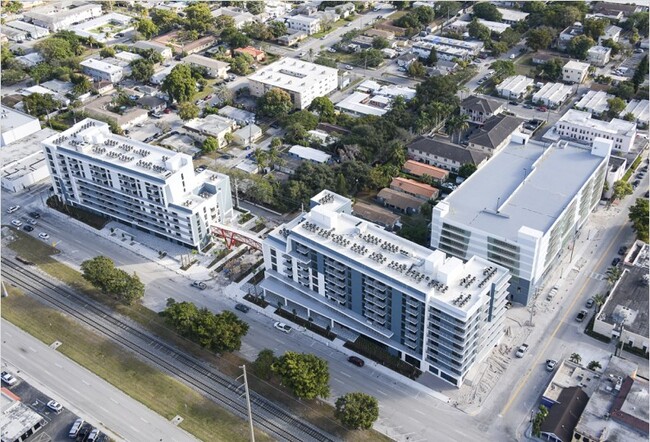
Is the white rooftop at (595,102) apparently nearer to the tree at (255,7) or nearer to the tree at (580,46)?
the tree at (580,46)

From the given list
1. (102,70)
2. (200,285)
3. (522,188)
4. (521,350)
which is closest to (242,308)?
(200,285)

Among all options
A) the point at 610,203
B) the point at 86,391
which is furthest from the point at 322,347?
the point at 610,203

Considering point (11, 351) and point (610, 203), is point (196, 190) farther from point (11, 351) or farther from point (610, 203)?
point (610, 203)

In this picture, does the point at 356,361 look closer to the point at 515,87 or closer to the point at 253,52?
the point at 515,87

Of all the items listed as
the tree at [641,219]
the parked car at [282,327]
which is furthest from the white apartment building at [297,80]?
the tree at [641,219]

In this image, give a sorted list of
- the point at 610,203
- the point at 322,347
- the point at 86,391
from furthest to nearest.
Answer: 1. the point at 610,203
2. the point at 322,347
3. the point at 86,391

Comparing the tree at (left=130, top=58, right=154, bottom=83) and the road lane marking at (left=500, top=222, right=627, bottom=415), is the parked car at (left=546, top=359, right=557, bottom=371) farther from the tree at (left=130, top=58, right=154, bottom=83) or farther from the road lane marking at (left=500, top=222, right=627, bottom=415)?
the tree at (left=130, top=58, right=154, bottom=83)

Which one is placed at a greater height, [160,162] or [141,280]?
[160,162]
